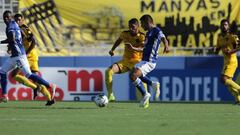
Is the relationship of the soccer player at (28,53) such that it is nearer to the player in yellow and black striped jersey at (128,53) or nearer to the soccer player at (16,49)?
the soccer player at (16,49)

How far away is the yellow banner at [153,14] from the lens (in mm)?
23234

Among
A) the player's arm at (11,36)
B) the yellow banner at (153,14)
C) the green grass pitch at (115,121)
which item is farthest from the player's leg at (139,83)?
the yellow banner at (153,14)

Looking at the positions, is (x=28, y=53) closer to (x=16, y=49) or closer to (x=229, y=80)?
(x=16, y=49)

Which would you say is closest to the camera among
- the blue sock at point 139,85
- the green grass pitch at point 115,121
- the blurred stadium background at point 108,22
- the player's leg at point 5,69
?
the green grass pitch at point 115,121

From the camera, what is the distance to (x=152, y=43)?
14.7 meters

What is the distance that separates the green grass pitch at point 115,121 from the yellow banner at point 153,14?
909cm

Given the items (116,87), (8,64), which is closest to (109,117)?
(8,64)

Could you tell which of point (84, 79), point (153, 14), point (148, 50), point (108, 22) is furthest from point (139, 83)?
point (153, 14)

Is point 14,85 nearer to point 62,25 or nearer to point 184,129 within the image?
point 62,25

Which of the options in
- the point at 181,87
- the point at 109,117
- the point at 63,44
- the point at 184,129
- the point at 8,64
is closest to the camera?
the point at 184,129

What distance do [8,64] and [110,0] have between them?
328 inches

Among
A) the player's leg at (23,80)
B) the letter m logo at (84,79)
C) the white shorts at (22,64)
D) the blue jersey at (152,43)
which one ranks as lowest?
the letter m logo at (84,79)

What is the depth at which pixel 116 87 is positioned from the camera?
20578mm

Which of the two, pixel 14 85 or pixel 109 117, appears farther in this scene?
pixel 14 85
